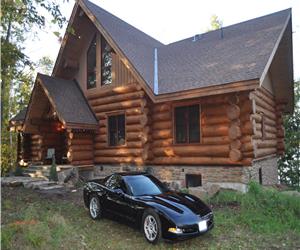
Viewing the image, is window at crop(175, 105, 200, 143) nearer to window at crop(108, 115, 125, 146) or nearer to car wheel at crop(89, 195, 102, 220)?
window at crop(108, 115, 125, 146)

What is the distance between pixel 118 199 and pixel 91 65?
1108cm

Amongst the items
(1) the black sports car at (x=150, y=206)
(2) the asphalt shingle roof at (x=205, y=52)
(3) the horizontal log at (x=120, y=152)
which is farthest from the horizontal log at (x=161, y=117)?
(1) the black sports car at (x=150, y=206)

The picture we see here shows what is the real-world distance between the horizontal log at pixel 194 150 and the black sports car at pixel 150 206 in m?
4.64

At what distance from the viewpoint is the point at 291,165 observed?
2525 cm

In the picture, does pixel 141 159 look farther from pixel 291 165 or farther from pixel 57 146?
pixel 291 165

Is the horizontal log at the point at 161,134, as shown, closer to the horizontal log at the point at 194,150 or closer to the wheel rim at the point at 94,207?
the horizontal log at the point at 194,150

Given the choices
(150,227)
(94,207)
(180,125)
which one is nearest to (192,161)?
(180,125)

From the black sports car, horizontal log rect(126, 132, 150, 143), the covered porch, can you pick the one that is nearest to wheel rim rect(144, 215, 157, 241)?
the black sports car

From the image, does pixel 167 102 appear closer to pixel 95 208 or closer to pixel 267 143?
pixel 267 143

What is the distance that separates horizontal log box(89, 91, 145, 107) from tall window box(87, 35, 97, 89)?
3.36ft

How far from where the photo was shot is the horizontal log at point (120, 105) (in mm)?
14432

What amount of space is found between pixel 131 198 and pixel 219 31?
13054mm

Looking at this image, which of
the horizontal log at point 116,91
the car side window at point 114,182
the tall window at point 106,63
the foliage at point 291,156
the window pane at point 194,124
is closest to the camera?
the car side window at point 114,182

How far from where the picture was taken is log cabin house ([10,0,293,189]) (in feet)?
39.4
